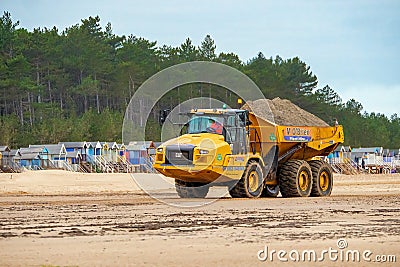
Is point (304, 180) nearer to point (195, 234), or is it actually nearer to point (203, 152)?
point (203, 152)

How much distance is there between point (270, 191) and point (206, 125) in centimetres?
414

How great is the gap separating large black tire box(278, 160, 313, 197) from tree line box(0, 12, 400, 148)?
50.4 m

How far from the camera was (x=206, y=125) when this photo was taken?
967 inches

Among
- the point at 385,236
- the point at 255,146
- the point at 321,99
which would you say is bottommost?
the point at 385,236

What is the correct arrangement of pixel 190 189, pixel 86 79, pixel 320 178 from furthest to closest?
1. pixel 86 79
2. pixel 320 178
3. pixel 190 189

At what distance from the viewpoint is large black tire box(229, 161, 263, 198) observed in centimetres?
2477

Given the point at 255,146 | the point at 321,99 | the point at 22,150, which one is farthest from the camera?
the point at 321,99

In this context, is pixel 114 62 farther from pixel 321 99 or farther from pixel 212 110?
pixel 212 110

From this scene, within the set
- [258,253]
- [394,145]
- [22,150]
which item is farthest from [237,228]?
[394,145]

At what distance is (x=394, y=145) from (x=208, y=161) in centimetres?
14890

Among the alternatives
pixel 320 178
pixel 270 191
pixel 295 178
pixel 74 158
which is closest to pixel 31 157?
pixel 74 158

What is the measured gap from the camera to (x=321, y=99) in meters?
112

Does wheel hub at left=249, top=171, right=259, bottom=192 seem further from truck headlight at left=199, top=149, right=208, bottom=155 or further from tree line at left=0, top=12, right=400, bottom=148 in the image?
tree line at left=0, top=12, right=400, bottom=148

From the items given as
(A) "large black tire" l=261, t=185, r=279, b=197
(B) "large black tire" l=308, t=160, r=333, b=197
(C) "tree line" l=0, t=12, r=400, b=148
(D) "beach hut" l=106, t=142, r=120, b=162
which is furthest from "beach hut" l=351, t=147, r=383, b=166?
(A) "large black tire" l=261, t=185, r=279, b=197
